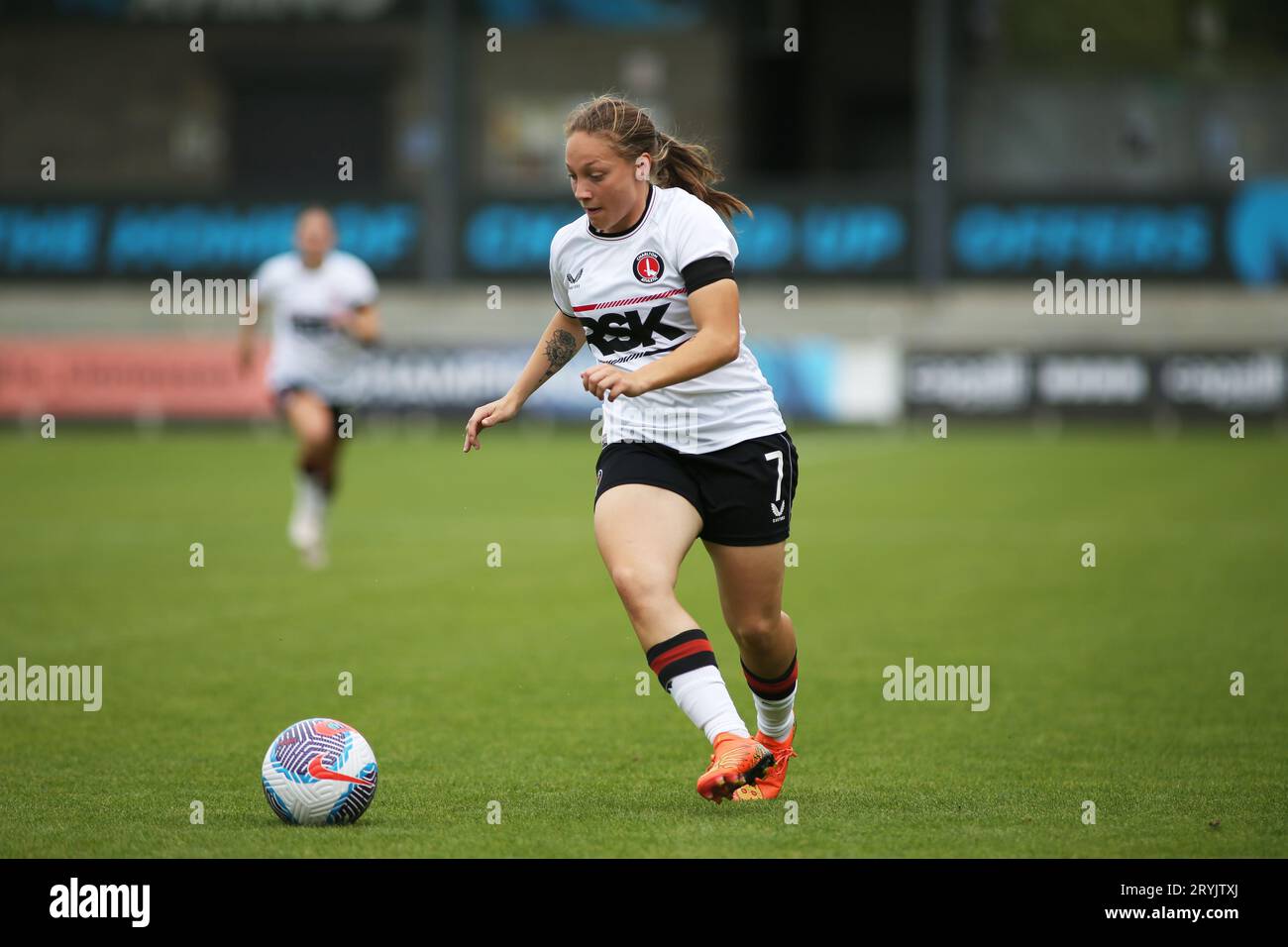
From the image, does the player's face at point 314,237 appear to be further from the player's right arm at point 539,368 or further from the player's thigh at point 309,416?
the player's right arm at point 539,368

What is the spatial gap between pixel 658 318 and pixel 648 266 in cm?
17

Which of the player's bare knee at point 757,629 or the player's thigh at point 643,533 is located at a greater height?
the player's thigh at point 643,533

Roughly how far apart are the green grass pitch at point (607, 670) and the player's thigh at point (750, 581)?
61 cm

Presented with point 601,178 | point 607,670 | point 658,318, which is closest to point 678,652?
point 658,318

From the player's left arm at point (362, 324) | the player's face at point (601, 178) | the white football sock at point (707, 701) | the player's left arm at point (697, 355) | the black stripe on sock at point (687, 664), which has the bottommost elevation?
the white football sock at point (707, 701)

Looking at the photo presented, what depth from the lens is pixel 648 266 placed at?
5918 millimetres

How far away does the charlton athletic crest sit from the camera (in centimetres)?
591

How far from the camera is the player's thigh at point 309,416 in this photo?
46.1 feet

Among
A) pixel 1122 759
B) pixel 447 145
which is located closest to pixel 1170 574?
pixel 1122 759

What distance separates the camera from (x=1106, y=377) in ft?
89.8

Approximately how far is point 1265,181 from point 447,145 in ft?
45.6

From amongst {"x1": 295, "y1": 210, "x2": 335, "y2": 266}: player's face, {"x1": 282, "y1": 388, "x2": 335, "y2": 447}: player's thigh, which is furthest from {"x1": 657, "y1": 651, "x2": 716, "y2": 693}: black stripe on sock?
{"x1": 295, "y1": 210, "x2": 335, "y2": 266}: player's face

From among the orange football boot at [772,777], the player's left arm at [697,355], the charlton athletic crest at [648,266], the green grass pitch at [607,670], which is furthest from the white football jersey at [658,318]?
the green grass pitch at [607,670]
